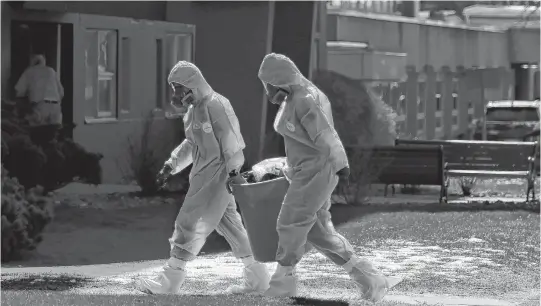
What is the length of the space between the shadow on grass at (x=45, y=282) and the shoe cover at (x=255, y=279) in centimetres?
145

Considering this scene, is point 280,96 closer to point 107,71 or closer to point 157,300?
point 157,300

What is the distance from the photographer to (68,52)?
2041 cm

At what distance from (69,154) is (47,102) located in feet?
5.83

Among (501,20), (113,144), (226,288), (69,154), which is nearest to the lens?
(226,288)

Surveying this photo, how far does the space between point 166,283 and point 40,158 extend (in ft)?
21.9

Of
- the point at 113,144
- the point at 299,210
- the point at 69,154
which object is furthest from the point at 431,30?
the point at 299,210

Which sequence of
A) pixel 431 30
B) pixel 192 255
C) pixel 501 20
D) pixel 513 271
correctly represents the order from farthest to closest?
pixel 501 20 → pixel 431 30 → pixel 513 271 → pixel 192 255

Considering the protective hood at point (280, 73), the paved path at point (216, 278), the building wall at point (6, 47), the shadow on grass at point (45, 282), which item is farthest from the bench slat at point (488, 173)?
the protective hood at point (280, 73)

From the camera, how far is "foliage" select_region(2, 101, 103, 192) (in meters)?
16.3

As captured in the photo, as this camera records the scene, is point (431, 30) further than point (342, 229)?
Yes

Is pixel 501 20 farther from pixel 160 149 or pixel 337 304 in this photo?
pixel 337 304

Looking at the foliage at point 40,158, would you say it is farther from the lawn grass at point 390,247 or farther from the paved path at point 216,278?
the paved path at point 216,278

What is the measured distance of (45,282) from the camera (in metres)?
11.5

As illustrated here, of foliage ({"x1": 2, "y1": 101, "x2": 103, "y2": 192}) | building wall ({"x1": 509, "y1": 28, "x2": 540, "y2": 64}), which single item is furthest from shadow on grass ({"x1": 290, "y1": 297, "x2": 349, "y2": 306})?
building wall ({"x1": 509, "y1": 28, "x2": 540, "y2": 64})
